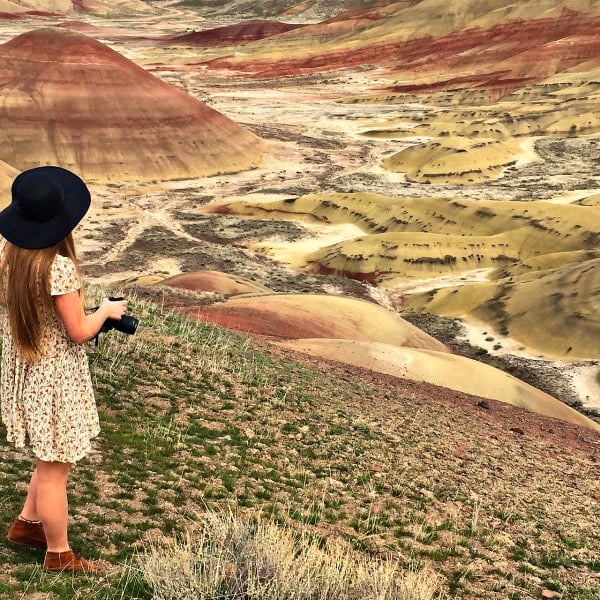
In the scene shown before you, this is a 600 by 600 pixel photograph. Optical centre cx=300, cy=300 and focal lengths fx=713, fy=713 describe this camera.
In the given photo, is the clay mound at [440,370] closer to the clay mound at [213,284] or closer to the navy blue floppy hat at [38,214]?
the clay mound at [213,284]

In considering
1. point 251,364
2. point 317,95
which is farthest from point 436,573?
point 317,95

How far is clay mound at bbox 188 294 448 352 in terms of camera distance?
85.4 feet

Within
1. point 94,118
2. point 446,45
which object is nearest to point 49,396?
point 94,118

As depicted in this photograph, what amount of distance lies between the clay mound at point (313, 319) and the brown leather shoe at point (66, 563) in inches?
685

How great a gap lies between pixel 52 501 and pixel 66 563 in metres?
0.56

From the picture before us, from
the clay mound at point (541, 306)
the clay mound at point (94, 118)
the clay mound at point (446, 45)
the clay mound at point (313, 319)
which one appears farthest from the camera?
the clay mound at point (446, 45)

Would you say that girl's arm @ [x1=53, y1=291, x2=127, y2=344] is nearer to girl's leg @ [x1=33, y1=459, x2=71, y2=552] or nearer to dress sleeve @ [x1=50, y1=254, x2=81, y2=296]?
dress sleeve @ [x1=50, y1=254, x2=81, y2=296]

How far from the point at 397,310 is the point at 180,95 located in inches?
1785

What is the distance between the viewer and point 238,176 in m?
76.9

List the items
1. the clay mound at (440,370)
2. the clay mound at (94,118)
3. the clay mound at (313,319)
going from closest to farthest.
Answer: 1. the clay mound at (440,370)
2. the clay mound at (313,319)
3. the clay mound at (94,118)

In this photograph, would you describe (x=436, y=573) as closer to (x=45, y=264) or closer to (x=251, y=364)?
(x=45, y=264)

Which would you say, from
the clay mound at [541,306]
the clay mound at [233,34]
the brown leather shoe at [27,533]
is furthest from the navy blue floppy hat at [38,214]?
the clay mound at [233,34]

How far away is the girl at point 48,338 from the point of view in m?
5.14

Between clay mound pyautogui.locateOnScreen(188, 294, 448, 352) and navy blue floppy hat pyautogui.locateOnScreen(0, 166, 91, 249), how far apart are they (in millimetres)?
17960
